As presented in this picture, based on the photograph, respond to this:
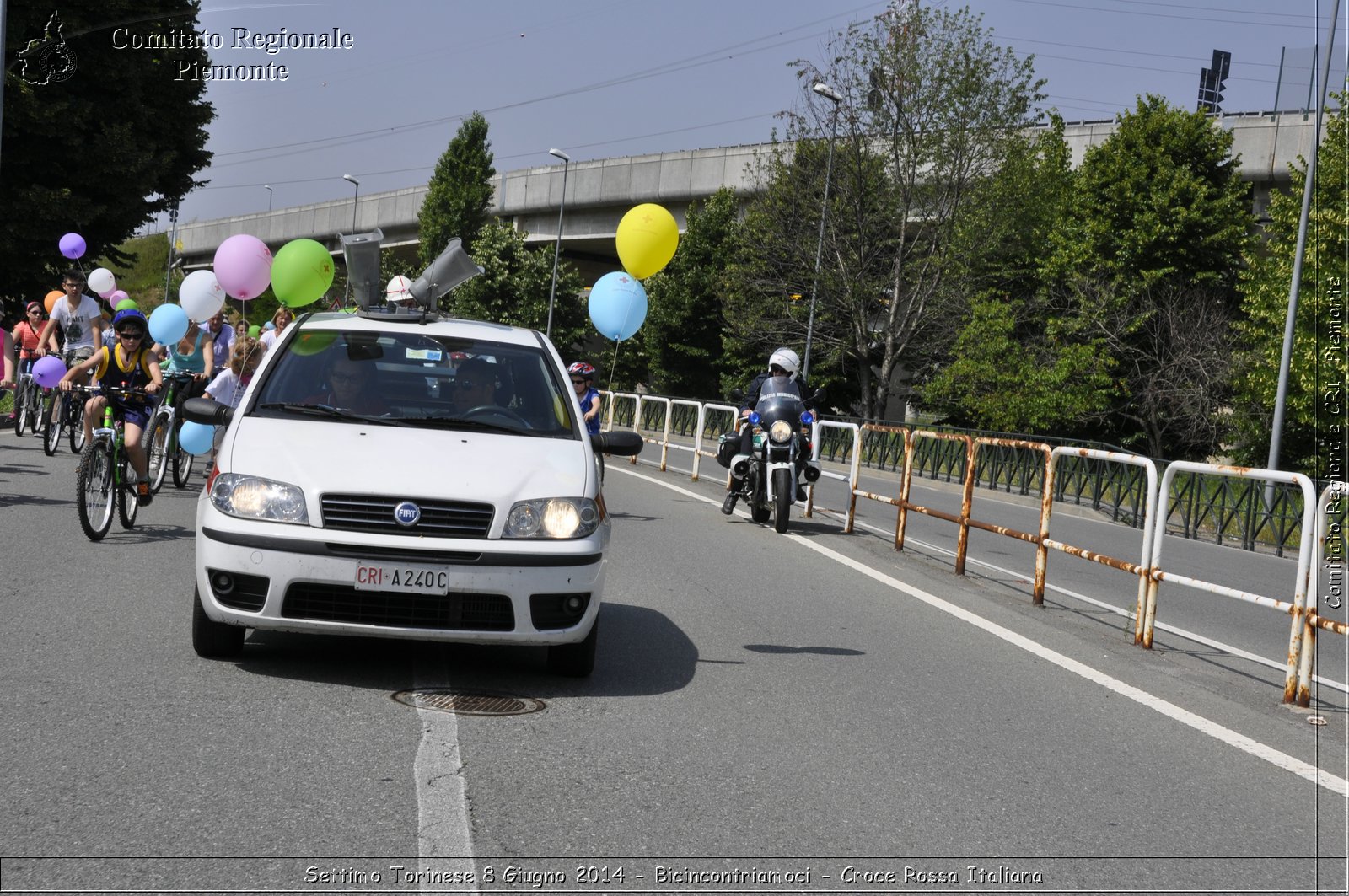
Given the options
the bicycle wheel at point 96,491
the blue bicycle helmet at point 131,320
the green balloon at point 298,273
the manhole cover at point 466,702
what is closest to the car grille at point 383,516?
the manhole cover at point 466,702

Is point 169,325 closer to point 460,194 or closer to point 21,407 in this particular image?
point 21,407

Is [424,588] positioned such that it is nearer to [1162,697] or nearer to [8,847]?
[8,847]

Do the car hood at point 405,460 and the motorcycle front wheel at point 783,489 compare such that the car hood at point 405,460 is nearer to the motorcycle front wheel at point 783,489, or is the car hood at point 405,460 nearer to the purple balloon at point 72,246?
the motorcycle front wheel at point 783,489

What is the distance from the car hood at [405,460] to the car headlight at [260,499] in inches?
1.5

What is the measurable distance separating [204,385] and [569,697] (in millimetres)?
8922

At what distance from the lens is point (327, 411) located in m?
7.12

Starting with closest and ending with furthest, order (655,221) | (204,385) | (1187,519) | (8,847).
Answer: (8,847), (204,385), (655,221), (1187,519)

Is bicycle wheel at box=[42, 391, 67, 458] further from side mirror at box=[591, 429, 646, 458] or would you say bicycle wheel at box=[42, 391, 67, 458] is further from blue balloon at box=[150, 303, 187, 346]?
side mirror at box=[591, 429, 646, 458]

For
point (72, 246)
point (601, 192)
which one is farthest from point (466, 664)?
point (601, 192)

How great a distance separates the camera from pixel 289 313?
17531 mm

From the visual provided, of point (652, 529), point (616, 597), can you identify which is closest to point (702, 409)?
point (652, 529)

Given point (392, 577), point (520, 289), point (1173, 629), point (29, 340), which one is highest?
point (520, 289)

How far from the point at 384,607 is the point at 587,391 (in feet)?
32.9

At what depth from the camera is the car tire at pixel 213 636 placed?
6.61 m
